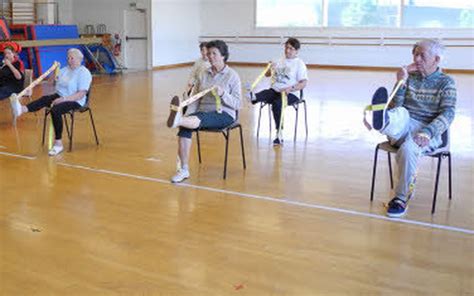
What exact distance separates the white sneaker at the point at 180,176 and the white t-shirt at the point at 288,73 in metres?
1.82

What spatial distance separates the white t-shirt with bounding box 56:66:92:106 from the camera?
5.13m

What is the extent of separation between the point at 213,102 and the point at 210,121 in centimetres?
21

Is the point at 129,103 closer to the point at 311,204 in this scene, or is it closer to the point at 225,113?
the point at 225,113

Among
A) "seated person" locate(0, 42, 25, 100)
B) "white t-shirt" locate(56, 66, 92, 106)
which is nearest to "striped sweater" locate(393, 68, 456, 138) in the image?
"white t-shirt" locate(56, 66, 92, 106)

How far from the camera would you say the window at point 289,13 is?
14.8 m

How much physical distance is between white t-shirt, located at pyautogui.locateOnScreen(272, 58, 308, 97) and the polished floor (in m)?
0.59

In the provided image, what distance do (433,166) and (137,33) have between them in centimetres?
1071

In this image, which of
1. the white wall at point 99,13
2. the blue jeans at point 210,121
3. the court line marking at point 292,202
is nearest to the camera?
the court line marking at point 292,202

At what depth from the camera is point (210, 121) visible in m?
4.19

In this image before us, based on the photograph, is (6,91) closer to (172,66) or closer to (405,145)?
(405,145)

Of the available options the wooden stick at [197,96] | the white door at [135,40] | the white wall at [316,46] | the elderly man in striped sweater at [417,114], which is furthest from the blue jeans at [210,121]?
the white wall at [316,46]

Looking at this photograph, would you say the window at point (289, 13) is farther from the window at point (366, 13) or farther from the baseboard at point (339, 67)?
the baseboard at point (339, 67)

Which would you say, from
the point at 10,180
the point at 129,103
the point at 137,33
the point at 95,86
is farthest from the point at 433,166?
the point at 137,33

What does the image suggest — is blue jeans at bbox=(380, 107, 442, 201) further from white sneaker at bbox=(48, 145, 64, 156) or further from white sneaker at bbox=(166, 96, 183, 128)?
white sneaker at bbox=(48, 145, 64, 156)
